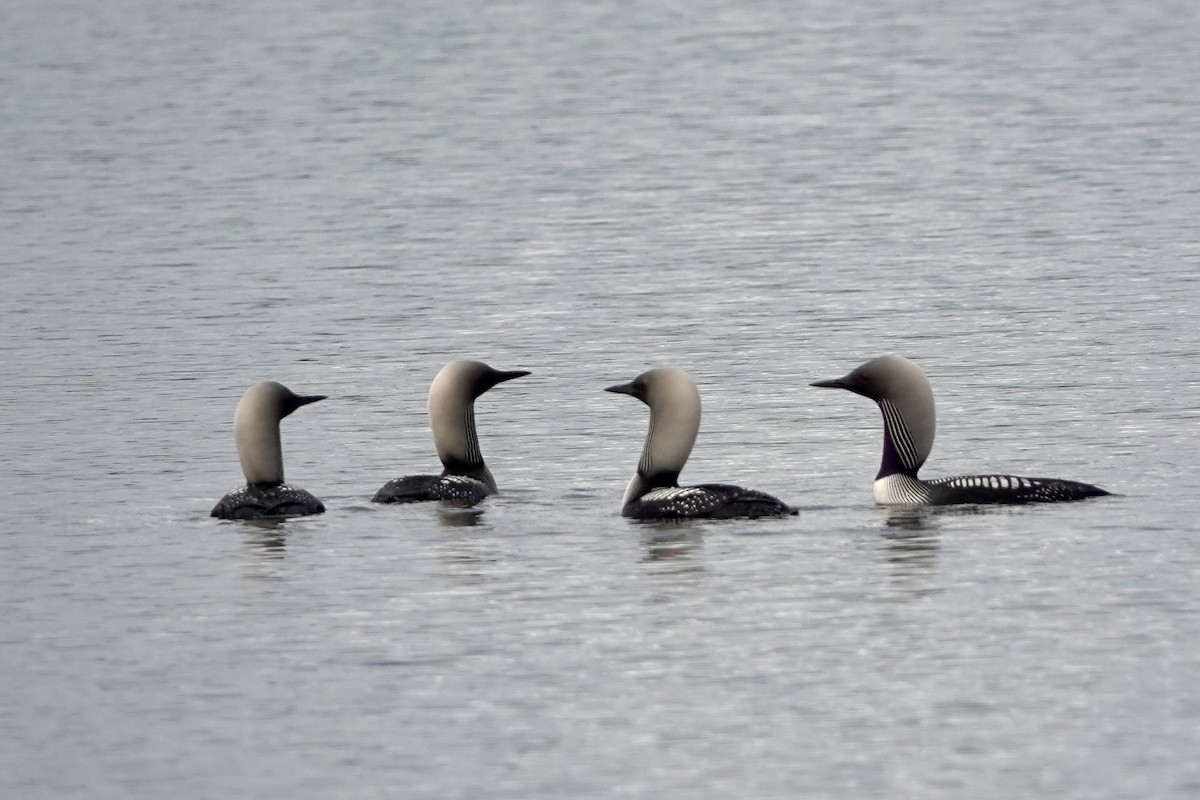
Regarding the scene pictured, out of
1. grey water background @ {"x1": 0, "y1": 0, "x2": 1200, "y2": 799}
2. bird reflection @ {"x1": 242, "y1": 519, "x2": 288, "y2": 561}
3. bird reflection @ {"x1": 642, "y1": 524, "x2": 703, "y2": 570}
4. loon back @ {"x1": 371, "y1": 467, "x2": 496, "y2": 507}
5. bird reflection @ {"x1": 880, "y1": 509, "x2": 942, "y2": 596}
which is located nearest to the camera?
grey water background @ {"x1": 0, "y1": 0, "x2": 1200, "y2": 799}

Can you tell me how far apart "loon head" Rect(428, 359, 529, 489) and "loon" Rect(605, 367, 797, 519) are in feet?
3.32

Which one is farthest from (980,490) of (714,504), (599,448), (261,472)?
(261,472)

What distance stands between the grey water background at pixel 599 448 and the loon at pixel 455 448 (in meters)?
0.21

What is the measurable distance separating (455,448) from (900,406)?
2642mm

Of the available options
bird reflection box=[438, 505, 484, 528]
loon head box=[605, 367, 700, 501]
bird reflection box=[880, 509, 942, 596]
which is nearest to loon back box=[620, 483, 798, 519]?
loon head box=[605, 367, 700, 501]

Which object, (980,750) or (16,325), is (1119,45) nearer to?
(16,325)

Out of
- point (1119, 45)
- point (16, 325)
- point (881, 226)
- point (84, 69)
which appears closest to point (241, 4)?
point (84, 69)

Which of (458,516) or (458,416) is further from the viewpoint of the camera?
(458,416)

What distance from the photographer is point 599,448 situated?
16.7 m

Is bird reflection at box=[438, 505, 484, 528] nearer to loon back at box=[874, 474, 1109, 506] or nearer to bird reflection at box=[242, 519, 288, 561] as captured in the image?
bird reflection at box=[242, 519, 288, 561]

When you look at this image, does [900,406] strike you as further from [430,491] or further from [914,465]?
[430,491]

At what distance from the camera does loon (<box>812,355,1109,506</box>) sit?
1384 cm

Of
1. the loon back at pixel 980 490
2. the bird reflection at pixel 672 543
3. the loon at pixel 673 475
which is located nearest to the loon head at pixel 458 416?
the loon at pixel 673 475

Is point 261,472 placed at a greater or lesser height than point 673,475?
greater
